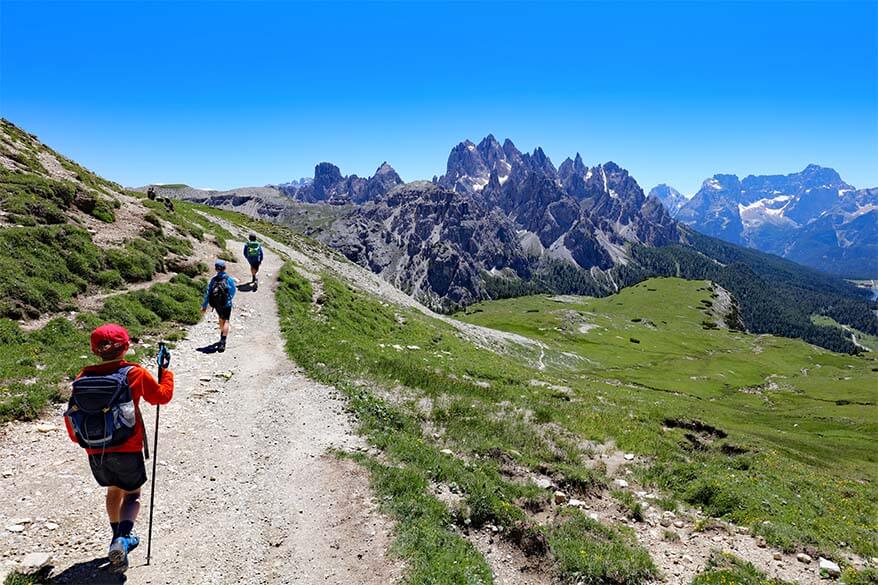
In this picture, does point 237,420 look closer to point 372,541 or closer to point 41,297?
point 372,541

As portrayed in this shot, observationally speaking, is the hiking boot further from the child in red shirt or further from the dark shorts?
the dark shorts

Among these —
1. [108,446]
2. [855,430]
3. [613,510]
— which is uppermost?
[108,446]

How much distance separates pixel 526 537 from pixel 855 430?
6579cm

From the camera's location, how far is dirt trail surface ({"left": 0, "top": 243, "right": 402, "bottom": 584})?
9.70 m

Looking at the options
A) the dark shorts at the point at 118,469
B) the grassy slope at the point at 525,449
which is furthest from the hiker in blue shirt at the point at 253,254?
the dark shorts at the point at 118,469

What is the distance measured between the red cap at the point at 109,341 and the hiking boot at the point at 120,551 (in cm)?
382

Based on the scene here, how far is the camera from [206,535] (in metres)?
10.7

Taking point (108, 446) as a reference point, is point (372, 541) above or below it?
below

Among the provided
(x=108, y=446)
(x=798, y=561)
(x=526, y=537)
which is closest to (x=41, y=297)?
(x=108, y=446)

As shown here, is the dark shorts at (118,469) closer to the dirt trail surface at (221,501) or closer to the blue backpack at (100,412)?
the blue backpack at (100,412)

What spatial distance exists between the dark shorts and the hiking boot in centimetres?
97

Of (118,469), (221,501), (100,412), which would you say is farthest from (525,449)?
(100,412)

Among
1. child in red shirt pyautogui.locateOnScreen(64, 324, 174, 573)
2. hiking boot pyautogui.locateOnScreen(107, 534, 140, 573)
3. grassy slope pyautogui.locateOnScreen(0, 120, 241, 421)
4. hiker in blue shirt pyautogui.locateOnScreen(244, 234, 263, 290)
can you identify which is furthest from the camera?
hiker in blue shirt pyautogui.locateOnScreen(244, 234, 263, 290)

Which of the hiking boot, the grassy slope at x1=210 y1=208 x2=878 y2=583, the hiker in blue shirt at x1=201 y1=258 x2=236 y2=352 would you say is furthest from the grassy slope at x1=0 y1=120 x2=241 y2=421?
the hiking boot
